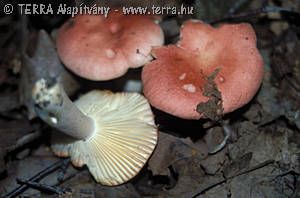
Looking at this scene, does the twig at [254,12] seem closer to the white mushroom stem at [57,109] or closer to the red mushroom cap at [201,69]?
the red mushroom cap at [201,69]

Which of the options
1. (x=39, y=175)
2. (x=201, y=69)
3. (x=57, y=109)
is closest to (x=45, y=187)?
(x=39, y=175)

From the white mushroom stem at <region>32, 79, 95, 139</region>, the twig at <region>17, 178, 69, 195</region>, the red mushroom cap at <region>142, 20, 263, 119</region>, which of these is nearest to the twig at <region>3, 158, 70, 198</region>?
the twig at <region>17, 178, 69, 195</region>

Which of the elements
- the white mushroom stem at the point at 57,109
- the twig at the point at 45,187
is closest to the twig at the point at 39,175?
the twig at the point at 45,187

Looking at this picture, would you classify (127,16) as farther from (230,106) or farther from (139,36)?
(230,106)

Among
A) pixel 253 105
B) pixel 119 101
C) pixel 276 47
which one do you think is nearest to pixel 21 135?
pixel 119 101

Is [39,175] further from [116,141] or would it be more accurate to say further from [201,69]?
[201,69]

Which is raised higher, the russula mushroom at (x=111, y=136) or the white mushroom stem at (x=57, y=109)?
the white mushroom stem at (x=57, y=109)
